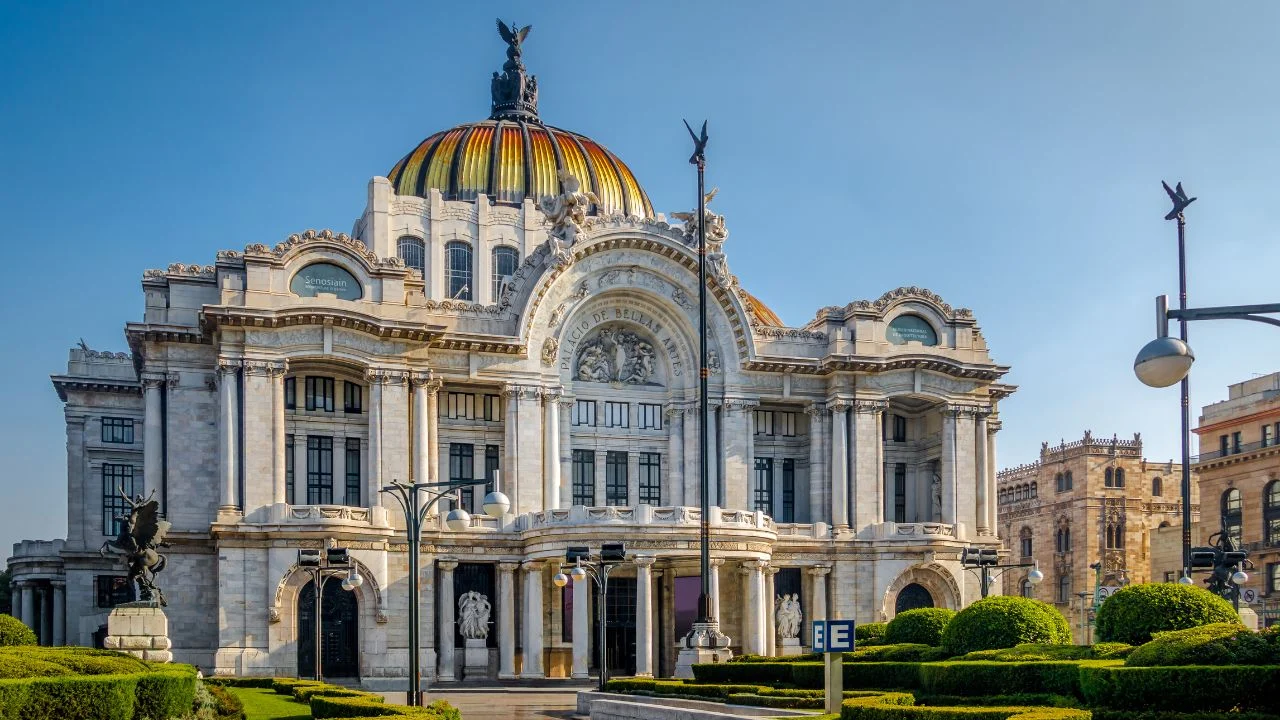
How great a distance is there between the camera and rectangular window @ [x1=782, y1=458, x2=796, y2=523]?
69.9 metres

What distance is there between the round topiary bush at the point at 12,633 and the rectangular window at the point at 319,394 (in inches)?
1088

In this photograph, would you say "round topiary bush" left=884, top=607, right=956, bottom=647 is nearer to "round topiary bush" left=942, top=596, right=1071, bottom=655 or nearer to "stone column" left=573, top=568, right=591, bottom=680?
"round topiary bush" left=942, top=596, right=1071, bottom=655

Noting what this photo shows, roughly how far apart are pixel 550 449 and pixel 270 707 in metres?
28.3

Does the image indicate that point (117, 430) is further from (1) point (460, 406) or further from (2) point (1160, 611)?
(2) point (1160, 611)

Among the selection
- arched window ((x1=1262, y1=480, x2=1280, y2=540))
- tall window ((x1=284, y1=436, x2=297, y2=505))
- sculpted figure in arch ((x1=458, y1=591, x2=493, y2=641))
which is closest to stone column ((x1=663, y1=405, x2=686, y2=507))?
sculpted figure in arch ((x1=458, y1=591, x2=493, y2=641))

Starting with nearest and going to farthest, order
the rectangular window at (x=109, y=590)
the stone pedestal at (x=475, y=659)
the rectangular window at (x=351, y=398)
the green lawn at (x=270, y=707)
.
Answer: the green lawn at (x=270, y=707)
the stone pedestal at (x=475, y=659)
the rectangular window at (x=351, y=398)
the rectangular window at (x=109, y=590)

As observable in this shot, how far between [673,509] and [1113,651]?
103 ft

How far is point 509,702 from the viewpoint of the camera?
48406 millimetres

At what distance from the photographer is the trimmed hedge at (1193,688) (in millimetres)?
22359

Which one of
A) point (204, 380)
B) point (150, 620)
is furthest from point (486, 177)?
point (150, 620)

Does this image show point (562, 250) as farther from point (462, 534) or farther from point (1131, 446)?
point (1131, 446)

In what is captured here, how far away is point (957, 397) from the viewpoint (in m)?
70.0

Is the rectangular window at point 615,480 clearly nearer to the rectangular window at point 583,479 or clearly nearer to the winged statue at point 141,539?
the rectangular window at point 583,479

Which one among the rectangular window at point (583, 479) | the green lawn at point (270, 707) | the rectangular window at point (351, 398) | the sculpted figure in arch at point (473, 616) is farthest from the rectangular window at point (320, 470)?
the green lawn at point (270, 707)
